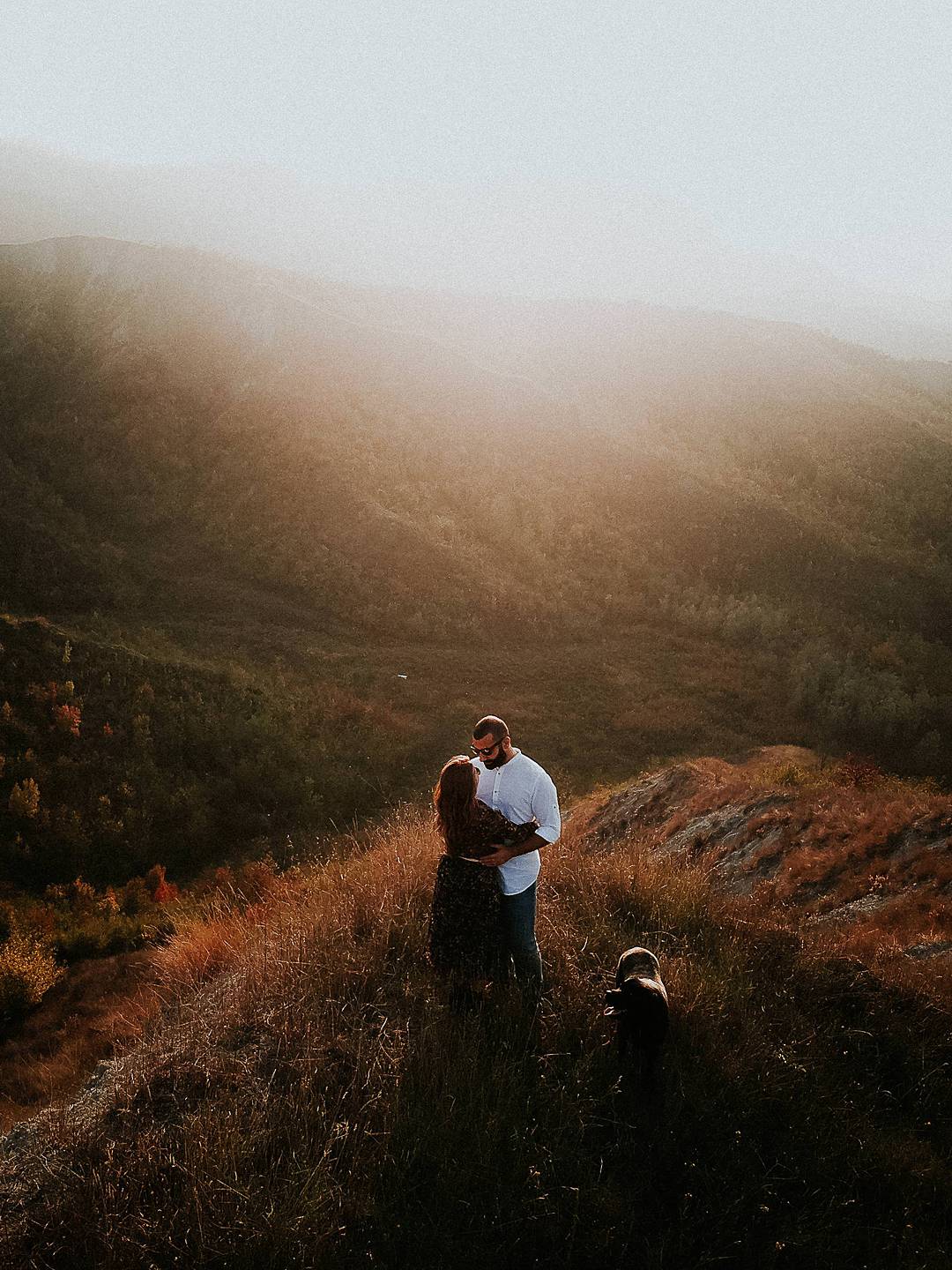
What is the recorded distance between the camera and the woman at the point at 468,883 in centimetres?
361

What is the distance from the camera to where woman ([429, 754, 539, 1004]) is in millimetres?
3605

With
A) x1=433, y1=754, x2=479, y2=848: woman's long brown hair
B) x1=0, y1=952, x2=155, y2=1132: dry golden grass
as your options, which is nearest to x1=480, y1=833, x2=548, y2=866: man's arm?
x1=433, y1=754, x2=479, y2=848: woman's long brown hair

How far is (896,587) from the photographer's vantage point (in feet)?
90.3

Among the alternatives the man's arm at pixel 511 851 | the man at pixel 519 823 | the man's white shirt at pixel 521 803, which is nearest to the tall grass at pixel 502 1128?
the man at pixel 519 823

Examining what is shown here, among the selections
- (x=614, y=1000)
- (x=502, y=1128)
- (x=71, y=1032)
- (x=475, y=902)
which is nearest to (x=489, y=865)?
(x=475, y=902)

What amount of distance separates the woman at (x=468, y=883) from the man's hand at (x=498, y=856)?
0.08 ft

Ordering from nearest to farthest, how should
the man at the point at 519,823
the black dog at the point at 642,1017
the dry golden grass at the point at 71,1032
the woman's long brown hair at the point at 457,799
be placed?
the black dog at the point at 642,1017
the woman's long brown hair at the point at 457,799
the man at the point at 519,823
the dry golden grass at the point at 71,1032

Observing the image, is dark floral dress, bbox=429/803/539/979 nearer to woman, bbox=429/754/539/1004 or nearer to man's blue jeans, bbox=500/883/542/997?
woman, bbox=429/754/539/1004

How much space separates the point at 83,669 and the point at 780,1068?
611 inches

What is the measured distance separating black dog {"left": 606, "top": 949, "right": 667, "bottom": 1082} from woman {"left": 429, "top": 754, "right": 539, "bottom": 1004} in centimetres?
72

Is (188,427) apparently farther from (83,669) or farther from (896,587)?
(896,587)

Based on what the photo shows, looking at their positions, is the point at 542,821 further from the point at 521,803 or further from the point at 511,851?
the point at 511,851

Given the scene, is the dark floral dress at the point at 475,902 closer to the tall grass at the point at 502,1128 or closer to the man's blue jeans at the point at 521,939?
the man's blue jeans at the point at 521,939

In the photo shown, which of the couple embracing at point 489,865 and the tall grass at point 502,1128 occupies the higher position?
the couple embracing at point 489,865
